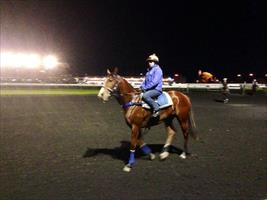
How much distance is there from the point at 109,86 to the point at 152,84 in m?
1.08

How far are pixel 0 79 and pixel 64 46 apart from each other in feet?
101

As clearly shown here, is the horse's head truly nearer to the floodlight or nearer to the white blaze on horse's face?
the white blaze on horse's face

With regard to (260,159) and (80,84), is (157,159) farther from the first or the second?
(80,84)

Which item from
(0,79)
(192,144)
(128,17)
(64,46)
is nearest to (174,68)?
(128,17)

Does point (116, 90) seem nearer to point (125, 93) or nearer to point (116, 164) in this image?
point (125, 93)

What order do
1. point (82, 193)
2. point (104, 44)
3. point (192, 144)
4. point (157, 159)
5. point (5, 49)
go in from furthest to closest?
point (104, 44)
point (5, 49)
point (192, 144)
point (157, 159)
point (82, 193)

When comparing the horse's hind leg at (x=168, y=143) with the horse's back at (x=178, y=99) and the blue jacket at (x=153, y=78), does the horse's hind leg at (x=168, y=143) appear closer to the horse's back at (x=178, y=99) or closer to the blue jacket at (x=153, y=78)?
the horse's back at (x=178, y=99)

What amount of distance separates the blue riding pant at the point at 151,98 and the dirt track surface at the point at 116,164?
1.47m

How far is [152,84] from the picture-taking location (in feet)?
35.5

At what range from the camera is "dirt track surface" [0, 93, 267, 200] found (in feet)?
27.6

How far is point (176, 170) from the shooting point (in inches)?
405

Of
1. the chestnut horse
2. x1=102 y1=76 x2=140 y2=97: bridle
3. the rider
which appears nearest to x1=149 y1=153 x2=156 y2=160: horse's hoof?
the chestnut horse

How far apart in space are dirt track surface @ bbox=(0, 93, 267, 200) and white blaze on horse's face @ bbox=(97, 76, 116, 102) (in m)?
1.70

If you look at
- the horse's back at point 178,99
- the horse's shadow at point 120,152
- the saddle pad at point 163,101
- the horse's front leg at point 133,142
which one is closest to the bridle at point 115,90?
the horse's front leg at point 133,142
